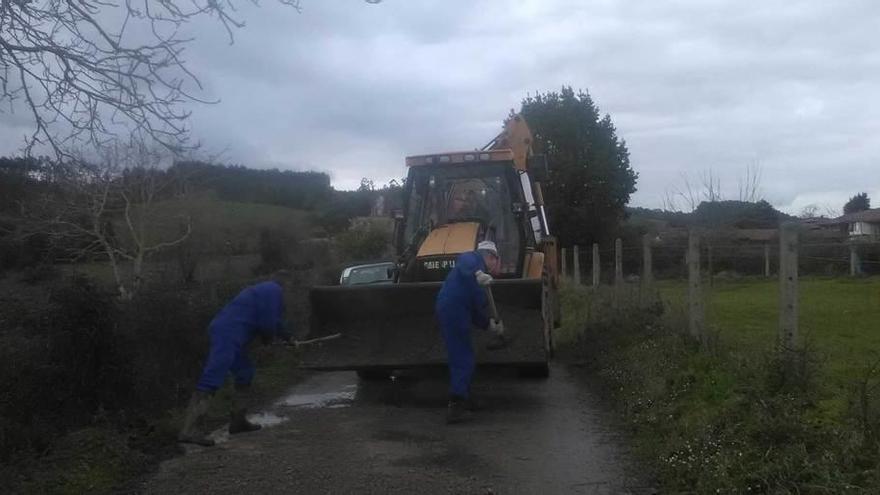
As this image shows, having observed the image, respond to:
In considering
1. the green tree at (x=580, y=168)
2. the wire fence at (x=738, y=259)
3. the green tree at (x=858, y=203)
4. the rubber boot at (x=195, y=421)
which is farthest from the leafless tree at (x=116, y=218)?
the green tree at (x=858, y=203)

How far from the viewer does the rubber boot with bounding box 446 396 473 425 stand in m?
9.52

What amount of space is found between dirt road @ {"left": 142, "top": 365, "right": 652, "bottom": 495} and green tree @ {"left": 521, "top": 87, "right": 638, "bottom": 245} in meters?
25.3

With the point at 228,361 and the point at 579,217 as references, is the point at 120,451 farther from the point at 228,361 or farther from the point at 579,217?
the point at 579,217

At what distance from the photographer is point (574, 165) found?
3662 centimetres

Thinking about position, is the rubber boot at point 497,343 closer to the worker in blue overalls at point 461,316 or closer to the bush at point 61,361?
the worker in blue overalls at point 461,316

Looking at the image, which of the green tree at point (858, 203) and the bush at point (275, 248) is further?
the green tree at point (858, 203)

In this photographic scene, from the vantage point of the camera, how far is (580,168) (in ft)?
120

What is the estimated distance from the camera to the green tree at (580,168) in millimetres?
36531

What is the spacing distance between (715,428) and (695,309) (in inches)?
171

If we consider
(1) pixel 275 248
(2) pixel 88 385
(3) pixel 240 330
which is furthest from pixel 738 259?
(2) pixel 88 385

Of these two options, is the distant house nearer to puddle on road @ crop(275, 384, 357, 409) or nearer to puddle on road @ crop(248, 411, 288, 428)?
puddle on road @ crop(275, 384, 357, 409)

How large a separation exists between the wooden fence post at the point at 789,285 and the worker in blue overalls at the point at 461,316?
2844mm

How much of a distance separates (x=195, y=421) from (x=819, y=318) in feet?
31.7

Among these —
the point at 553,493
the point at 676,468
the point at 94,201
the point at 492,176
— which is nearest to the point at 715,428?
the point at 676,468
